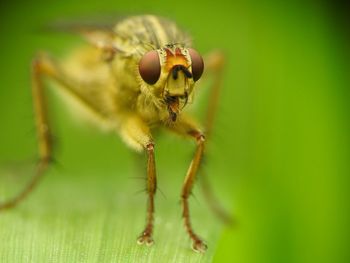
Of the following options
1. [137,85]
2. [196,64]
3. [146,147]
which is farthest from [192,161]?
[137,85]

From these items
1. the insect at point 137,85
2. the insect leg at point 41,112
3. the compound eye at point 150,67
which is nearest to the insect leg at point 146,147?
the insect at point 137,85

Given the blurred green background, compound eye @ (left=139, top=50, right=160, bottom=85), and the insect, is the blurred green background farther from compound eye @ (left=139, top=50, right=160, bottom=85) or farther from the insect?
compound eye @ (left=139, top=50, right=160, bottom=85)

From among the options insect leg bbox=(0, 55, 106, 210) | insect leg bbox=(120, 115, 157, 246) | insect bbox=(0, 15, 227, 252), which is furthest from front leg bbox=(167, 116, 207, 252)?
insect leg bbox=(0, 55, 106, 210)

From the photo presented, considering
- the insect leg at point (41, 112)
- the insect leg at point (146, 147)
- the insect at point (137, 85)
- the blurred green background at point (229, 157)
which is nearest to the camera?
the insect leg at point (146, 147)

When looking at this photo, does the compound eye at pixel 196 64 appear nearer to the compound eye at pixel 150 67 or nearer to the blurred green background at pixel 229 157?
the compound eye at pixel 150 67

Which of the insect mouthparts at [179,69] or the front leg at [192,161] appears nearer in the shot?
the insect mouthparts at [179,69]

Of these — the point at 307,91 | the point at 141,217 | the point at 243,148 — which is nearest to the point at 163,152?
the point at 243,148

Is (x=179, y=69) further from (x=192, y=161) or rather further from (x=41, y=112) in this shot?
(x=41, y=112)

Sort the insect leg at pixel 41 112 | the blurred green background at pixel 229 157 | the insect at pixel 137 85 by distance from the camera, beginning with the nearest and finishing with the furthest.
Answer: the blurred green background at pixel 229 157
the insect at pixel 137 85
the insect leg at pixel 41 112
